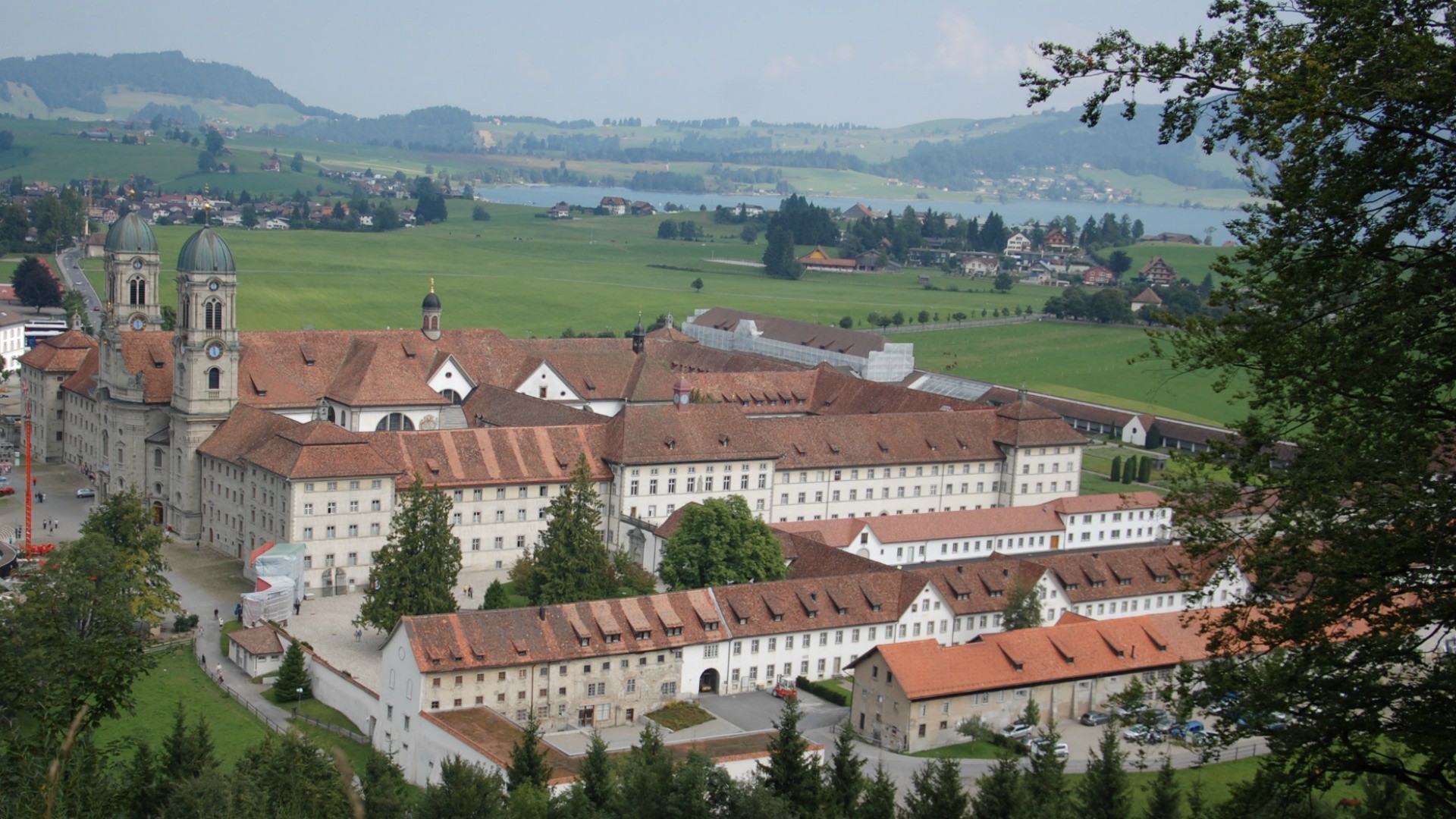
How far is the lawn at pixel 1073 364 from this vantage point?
131050 millimetres

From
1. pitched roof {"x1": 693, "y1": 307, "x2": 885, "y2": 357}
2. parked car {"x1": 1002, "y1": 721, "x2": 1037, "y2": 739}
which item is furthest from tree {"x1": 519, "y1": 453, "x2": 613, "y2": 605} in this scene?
pitched roof {"x1": 693, "y1": 307, "x2": 885, "y2": 357}

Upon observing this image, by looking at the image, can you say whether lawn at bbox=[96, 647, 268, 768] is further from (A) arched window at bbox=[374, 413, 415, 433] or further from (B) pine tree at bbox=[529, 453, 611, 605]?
(A) arched window at bbox=[374, 413, 415, 433]

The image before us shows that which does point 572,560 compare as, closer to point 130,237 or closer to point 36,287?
point 130,237

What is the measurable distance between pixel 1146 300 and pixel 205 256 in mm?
132215

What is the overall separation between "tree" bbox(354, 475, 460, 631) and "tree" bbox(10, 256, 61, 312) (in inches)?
3913

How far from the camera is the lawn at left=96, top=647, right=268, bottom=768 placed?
52.4 m

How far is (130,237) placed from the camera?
92250mm

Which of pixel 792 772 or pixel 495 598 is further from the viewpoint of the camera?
pixel 495 598

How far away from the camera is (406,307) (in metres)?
176

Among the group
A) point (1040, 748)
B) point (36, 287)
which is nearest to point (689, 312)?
point (36, 287)

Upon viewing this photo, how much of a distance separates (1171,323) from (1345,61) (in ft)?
12.9

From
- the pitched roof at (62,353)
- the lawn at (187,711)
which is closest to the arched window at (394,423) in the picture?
the pitched roof at (62,353)

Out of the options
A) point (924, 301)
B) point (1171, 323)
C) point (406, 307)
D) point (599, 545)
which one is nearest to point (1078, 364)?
point (924, 301)

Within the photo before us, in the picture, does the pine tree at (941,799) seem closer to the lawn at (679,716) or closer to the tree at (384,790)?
the tree at (384,790)
